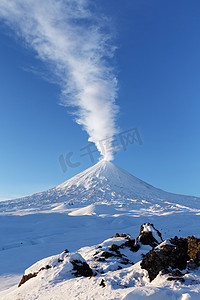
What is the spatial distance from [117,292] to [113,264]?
330 cm

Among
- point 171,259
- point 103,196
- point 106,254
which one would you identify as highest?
point 171,259

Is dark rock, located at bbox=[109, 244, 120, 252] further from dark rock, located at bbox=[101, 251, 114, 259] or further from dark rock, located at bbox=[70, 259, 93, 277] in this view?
dark rock, located at bbox=[70, 259, 93, 277]

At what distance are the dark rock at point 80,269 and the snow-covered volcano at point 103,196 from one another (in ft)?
116

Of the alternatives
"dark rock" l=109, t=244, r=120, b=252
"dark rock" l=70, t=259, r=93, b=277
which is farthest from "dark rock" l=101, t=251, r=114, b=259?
"dark rock" l=70, t=259, r=93, b=277

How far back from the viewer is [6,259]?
42.1 ft

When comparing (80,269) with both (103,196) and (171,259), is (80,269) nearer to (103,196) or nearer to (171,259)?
(171,259)

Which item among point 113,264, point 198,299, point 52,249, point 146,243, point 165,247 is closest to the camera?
point 198,299

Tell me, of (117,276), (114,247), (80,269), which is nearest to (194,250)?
(117,276)

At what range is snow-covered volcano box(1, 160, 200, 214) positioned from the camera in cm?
5348

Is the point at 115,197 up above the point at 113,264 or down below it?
below

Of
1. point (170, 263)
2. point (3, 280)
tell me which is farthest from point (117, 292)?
point (3, 280)

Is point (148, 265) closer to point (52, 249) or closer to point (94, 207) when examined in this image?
point (52, 249)

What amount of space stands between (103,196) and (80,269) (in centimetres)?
5795

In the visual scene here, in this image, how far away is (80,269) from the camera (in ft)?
21.6
